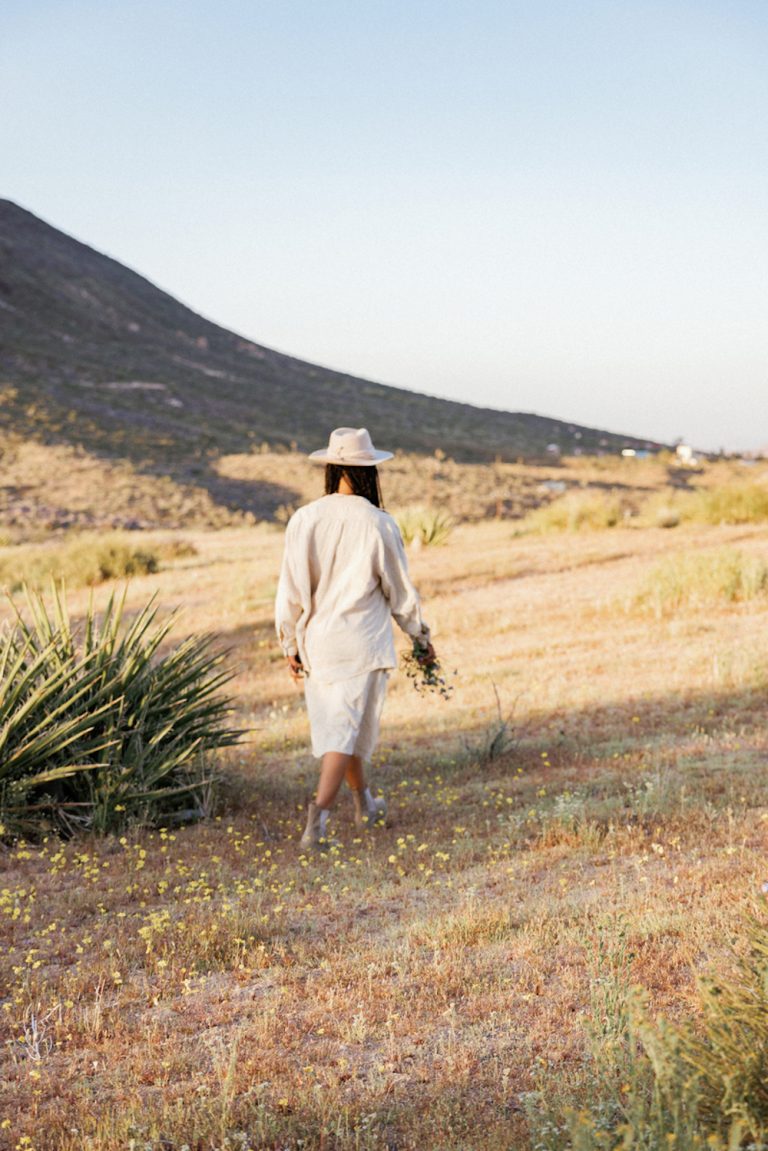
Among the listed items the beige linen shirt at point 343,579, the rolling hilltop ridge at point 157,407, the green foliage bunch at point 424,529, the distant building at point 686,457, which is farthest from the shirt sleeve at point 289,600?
the distant building at point 686,457

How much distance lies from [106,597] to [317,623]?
11.4 meters

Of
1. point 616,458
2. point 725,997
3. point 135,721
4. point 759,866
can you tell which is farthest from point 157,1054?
point 616,458

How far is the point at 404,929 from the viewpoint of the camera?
13.9 ft

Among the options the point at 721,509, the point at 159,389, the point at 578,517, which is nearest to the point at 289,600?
the point at 721,509

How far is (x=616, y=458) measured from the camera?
2266 inches

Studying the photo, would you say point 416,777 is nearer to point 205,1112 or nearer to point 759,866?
point 759,866

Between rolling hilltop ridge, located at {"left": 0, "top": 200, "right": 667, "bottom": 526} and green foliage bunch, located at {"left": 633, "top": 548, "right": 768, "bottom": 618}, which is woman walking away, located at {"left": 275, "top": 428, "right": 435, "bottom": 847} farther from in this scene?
rolling hilltop ridge, located at {"left": 0, "top": 200, "right": 667, "bottom": 526}

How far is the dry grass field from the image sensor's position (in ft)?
9.89

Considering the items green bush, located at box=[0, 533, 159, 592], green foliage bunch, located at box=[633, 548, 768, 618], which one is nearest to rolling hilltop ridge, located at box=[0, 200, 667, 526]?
green bush, located at box=[0, 533, 159, 592]

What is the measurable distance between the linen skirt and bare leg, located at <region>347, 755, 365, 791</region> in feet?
0.24

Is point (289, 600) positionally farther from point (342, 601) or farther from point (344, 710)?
point (344, 710)

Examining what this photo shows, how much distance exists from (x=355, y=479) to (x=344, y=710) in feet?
3.93

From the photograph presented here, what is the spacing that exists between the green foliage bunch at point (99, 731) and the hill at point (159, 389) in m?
32.1

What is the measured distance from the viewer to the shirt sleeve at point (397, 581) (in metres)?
5.79
